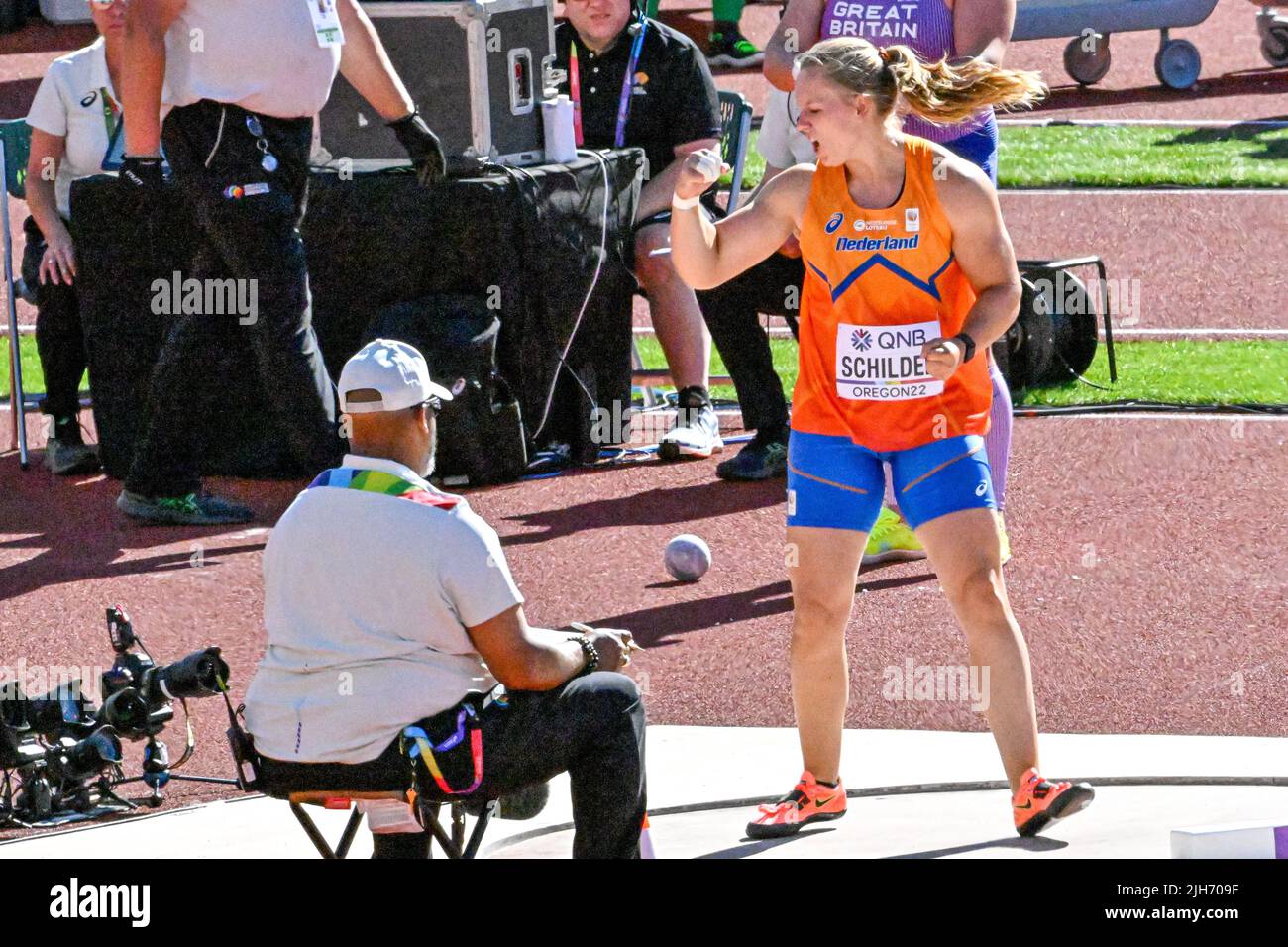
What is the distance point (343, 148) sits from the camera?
9555 millimetres

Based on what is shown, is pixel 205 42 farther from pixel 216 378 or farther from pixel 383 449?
pixel 383 449

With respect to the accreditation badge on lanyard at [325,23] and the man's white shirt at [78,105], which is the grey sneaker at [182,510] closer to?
the man's white shirt at [78,105]

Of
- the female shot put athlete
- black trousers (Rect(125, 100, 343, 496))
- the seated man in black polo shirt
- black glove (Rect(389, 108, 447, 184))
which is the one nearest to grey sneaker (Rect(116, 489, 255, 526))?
black trousers (Rect(125, 100, 343, 496))

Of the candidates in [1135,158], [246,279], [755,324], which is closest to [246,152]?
[246,279]

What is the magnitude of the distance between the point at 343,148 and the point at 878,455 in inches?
186

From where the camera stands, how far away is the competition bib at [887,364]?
208 inches

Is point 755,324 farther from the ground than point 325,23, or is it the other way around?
point 325,23

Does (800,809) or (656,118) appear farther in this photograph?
(656,118)

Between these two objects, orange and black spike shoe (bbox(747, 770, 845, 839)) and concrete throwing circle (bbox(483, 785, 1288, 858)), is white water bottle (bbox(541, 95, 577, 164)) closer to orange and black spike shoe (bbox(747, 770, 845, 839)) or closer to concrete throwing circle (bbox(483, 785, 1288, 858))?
concrete throwing circle (bbox(483, 785, 1288, 858))

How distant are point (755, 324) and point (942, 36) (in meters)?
2.08

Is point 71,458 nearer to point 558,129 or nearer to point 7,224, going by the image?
point 7,224
